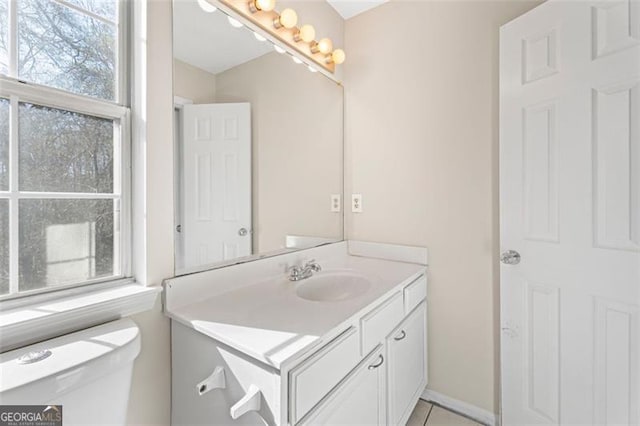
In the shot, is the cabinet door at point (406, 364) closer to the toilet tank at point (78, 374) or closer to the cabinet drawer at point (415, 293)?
the cabinet drawer at point (415, 293)

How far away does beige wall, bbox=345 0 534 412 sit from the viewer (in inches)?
56.1

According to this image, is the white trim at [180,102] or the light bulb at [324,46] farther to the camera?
the light bulb at [324,46]

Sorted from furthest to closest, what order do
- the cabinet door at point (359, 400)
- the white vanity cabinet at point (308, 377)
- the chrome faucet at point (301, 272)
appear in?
the chrome faucet at point (301, 272) → the cabinet door at point (359, 400) → the white vanity cabinet at point (308, 377)

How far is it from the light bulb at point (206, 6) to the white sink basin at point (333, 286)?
1213 mm

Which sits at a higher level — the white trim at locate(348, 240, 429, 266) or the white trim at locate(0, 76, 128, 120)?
the white trim at locate(0, 76, 128, 120)

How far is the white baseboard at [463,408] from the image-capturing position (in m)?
1.42

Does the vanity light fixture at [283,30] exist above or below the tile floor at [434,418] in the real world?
above

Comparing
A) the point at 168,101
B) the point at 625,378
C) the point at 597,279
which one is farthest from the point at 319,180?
the point at 625,378

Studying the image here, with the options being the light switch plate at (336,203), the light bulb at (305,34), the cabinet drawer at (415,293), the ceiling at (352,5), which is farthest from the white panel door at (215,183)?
the ceiling at (352,5)

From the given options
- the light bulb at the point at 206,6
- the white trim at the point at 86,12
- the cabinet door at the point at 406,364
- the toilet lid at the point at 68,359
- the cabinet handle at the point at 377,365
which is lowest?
the cabinet door at the point at 406,364

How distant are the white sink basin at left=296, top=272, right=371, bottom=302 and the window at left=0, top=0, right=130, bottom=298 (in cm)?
76

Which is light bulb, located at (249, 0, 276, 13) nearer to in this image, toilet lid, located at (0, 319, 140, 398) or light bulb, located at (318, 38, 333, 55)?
light bulb, located at (318, 38, 333, 55)

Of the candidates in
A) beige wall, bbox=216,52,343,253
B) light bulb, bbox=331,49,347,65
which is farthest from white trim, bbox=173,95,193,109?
light bulb, bbox=331,49,347,65

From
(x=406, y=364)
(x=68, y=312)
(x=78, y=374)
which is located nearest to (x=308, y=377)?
(x=78, y=374)
